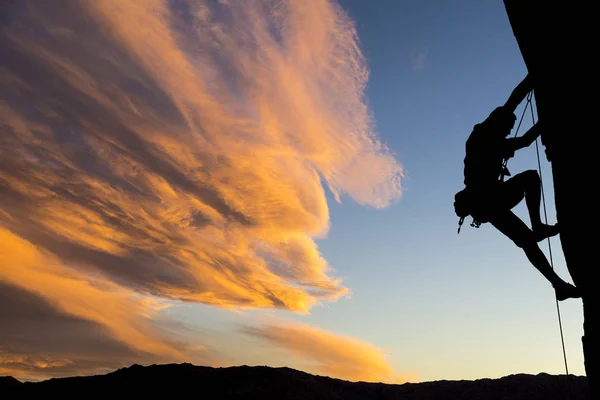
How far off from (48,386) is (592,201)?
28959mm

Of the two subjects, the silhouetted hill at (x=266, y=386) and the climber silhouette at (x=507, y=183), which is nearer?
the climber silhouette at (x=507, y=183)

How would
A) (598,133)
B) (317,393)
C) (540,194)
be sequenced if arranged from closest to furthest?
(598,133) → (540,194) → (317,393)

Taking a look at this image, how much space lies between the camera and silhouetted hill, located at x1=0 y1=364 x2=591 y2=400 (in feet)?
77.1

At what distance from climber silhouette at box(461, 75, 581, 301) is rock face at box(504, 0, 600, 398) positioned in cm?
46

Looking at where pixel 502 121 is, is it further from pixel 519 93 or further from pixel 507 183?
pixel 507 183

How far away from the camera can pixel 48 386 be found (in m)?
25.7

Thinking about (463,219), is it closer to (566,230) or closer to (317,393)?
(566,230)

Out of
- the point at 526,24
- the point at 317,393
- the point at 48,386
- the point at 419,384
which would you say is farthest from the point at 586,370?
the point at 48,386

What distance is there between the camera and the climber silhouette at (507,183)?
17.2 feet

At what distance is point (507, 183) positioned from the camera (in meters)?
5.42

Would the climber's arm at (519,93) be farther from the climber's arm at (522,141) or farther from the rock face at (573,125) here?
the climber's arm at (522,141)

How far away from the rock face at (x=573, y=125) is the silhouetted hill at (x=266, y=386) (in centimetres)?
2130

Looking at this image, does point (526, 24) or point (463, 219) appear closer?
point (526, 24)

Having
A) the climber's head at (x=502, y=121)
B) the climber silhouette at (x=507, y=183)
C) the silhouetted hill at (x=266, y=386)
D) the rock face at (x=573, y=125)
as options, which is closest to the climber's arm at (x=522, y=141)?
Answer: the climber silhouette at (x=507, y=183)
